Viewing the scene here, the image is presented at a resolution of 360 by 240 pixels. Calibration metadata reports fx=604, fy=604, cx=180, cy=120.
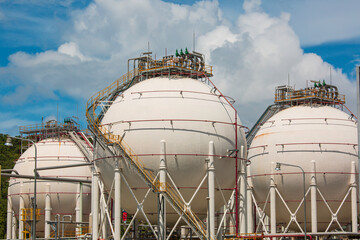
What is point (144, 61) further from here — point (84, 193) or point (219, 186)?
point (84, 193)

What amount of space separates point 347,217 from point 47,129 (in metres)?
29.2

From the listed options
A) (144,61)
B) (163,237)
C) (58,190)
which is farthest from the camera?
(58,190)

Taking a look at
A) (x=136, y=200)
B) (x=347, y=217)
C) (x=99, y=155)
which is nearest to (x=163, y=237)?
(x=136, y=200)

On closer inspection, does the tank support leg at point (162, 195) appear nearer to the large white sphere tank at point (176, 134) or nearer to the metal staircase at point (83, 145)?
the large white sphere tank at point (176, 134)

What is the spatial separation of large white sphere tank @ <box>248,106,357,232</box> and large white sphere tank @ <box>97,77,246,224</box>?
896 cm

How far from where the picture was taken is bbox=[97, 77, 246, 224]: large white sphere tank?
35.0 metres

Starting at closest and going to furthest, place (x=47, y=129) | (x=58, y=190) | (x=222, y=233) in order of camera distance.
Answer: (x=222, y=233)
(x=58, y=190)
(x=47, y=129)

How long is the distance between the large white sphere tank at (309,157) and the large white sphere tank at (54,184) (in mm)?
15254

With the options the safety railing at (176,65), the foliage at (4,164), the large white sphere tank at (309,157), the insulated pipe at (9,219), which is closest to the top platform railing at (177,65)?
the safety railing at (176,65)

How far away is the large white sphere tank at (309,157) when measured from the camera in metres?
44.6

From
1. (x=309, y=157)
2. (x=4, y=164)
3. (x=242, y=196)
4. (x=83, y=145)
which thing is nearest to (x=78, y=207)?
(x=83, y=145)

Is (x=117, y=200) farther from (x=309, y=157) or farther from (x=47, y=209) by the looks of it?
(x=47, y=209)

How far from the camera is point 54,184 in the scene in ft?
170

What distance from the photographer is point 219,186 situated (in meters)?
36.2
